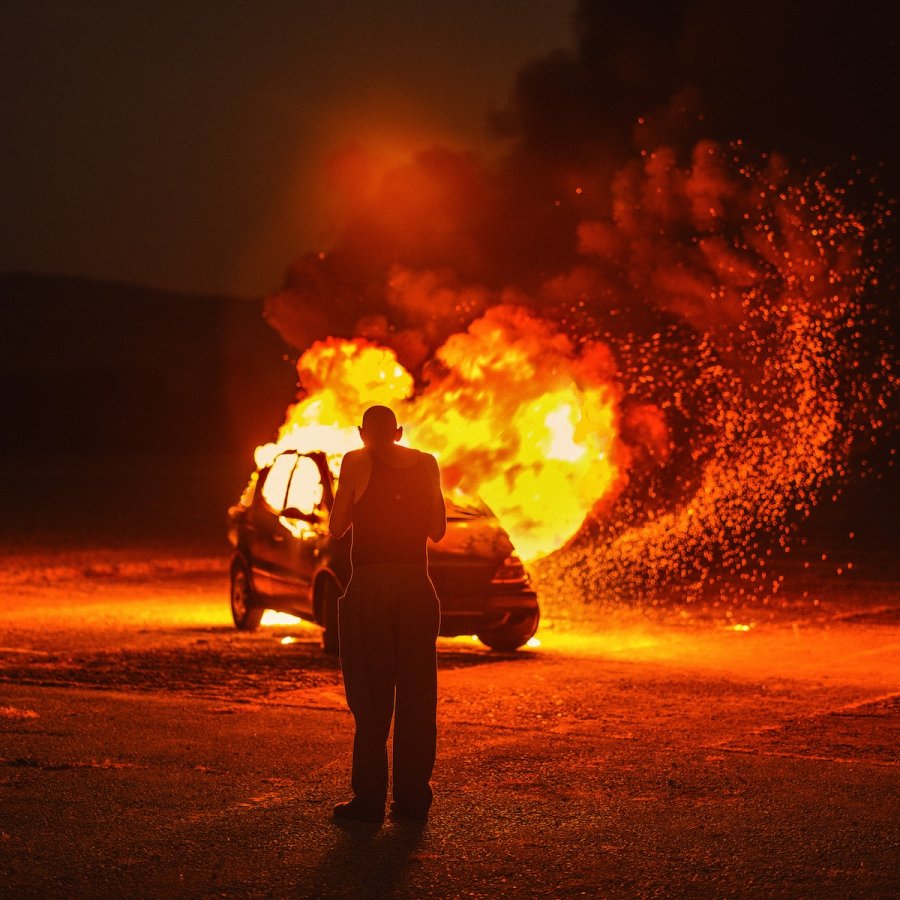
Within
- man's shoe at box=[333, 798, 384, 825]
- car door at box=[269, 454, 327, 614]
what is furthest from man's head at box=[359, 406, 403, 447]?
car door at box=[269, 454, 327, 614]

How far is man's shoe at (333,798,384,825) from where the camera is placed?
A: 6.66 meters

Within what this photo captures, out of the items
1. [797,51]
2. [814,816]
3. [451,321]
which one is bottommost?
[814,816]

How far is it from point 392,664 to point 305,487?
7.06m

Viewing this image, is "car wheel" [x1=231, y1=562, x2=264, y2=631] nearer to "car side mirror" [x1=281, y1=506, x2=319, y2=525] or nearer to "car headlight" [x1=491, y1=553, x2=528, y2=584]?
"car side mirror" [x1=281, y1=506, x2=319, y2=525]

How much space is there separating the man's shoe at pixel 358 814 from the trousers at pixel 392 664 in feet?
0.43

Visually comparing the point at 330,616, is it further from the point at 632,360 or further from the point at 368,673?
the point at 632,360

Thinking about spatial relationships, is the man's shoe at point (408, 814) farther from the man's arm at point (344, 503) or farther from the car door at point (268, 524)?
the car door at point (268, 524)

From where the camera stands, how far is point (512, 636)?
1314cm

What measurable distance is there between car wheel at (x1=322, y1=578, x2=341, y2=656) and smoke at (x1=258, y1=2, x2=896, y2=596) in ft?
16.3

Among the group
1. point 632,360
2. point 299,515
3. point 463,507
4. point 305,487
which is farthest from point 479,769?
point 632,360

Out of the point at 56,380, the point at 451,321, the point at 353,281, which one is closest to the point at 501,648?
the point at 451,321

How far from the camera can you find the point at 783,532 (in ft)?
106

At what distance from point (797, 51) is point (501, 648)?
1462cm

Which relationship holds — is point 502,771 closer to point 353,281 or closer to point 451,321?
point 451,321
